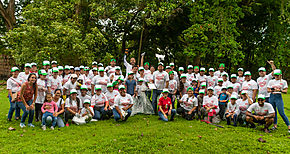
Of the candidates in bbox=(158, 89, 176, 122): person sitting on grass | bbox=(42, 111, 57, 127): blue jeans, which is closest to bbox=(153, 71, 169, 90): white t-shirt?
bbox=(158, 89, 176, 122): person sitting on grass

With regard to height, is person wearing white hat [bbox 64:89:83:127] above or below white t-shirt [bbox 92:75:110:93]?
below

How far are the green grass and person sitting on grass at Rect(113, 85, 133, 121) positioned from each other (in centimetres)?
52

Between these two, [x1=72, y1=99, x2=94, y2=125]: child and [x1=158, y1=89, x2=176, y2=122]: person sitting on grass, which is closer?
[x1=72, y1=99, x2=94, y2=125]: child

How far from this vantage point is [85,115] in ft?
26.0

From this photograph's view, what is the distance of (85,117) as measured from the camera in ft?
25.8

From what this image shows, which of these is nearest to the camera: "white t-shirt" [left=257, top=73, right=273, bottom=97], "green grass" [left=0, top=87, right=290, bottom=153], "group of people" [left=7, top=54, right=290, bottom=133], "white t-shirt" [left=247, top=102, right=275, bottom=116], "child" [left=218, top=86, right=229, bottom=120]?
"green grass" [left=0, top=87, right=290, bottom=153]

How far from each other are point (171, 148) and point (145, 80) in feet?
15.0

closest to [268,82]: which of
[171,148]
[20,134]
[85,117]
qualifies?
[171,148]

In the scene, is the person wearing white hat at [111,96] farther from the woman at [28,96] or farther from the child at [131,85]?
the woman at [28,96]

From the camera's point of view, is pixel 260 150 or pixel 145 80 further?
pixel 145 80

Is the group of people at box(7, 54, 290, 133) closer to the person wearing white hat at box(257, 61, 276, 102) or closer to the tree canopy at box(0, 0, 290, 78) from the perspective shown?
the person wearing white hat at box(257, 61, 276, 102)

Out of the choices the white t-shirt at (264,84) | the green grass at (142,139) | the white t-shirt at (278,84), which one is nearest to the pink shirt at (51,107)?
the green grass at (142,139)

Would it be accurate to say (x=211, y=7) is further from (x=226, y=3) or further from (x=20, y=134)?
(x=20, y=134)

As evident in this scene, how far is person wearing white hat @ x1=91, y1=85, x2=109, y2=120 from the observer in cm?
841
